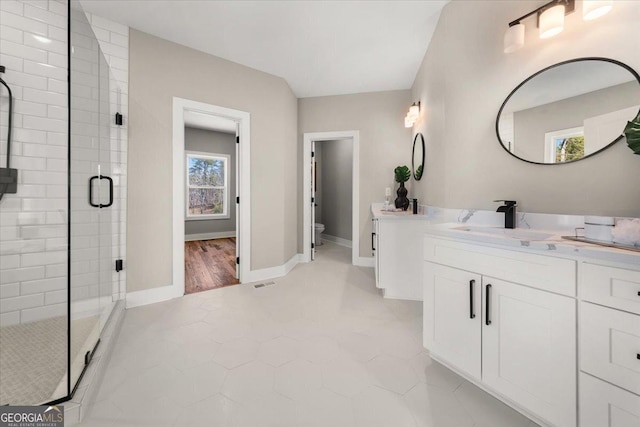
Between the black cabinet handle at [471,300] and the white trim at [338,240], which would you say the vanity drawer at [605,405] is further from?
the white trim at [338,240]

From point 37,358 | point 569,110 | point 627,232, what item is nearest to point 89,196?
point 37,358

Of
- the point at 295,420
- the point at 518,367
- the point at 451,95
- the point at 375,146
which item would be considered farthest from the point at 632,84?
the point at 375,146

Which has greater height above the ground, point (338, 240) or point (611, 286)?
point (611, 286)

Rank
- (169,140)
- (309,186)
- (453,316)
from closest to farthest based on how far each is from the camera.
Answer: (453,316)
(169,140)
(309,186)

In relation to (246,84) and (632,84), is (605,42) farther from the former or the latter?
(246,84)

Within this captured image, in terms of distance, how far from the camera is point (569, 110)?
4.58ft

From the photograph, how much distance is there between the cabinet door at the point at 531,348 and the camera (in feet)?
3.26

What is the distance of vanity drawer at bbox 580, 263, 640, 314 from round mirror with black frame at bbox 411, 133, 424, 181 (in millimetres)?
2088

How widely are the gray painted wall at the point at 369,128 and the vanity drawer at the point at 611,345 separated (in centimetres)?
274

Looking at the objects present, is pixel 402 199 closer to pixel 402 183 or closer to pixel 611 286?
pixel 402 183

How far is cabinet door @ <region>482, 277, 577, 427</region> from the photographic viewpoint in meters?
0.99

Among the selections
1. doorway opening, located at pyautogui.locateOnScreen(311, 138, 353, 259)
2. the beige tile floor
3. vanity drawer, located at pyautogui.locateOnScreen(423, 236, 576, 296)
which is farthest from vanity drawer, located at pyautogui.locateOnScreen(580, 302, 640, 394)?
doorway opening, located at pyautogui.locateOnScreen(311, 138, 353, 259)

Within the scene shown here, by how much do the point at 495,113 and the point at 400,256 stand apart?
1496 mm

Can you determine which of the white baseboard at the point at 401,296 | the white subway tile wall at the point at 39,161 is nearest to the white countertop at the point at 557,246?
the white baseboard at the point at 401,296
